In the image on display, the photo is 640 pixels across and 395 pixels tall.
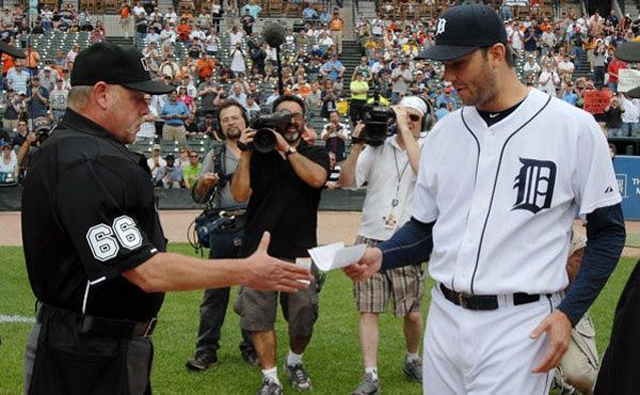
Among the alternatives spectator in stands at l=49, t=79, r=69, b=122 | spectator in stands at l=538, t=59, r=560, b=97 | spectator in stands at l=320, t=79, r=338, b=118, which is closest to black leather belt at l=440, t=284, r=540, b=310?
spectator in stands at l=49, t=79, r=69, b=122

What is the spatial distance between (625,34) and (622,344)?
111 feet

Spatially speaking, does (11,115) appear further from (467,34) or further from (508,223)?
(508,223)

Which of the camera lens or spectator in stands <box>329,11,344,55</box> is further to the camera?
spectator in stands <box>329,11,344,55</box>

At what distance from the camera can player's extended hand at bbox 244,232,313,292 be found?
150 inches

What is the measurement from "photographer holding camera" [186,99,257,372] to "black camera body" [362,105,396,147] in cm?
114

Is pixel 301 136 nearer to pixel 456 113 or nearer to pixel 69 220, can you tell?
pixel 456 113

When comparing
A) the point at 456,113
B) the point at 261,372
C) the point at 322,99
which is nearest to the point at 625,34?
the point at 322,99

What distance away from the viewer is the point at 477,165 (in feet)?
13.2

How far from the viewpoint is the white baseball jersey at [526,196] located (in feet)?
12.7

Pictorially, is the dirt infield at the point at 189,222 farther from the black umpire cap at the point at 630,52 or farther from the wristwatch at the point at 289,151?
the black umpire cap at the point at 630,52

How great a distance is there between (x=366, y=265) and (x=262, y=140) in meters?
2.79

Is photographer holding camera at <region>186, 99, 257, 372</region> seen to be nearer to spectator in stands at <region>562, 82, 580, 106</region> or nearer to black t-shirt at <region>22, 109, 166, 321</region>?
black t-shirt at <region>22, 109, 166, 321</region>

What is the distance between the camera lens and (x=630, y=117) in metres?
23.7

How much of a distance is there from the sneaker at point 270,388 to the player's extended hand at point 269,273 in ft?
11.0
